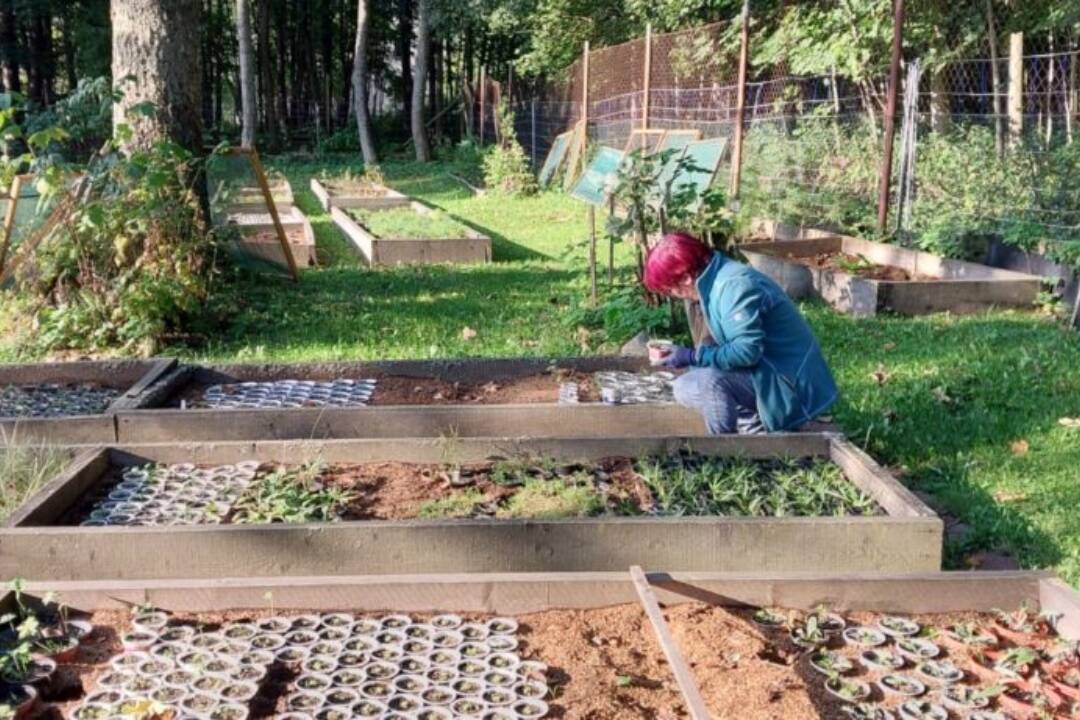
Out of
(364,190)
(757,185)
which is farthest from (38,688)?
(364,190)

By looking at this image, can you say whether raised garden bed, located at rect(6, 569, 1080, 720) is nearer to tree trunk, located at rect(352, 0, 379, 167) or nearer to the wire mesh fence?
the wire mesh fence

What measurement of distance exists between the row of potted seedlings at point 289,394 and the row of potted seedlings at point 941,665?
9.90 feet

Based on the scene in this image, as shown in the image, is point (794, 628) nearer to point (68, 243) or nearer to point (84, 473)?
point (84, 473)

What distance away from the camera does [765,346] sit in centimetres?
475

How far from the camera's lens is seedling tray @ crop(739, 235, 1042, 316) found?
843 centimetres

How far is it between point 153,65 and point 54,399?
368cm

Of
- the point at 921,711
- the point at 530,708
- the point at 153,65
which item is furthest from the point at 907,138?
the point at 530,708

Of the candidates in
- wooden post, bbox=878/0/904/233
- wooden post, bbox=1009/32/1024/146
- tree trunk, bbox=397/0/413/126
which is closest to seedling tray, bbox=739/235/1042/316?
wooden post, bbox=878/0/904/233

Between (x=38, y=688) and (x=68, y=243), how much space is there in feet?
16.9

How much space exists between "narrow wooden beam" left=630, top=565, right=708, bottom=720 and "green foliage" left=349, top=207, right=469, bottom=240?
29.4 feet

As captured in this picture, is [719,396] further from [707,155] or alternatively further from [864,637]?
[707,155]

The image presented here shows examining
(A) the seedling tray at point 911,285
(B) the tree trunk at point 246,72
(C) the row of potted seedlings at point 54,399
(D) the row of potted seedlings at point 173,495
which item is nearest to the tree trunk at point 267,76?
(B) the tree trunk at point 246,72

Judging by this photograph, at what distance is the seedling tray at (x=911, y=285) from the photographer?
27.7 feet

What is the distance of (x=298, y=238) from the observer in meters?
13.0
